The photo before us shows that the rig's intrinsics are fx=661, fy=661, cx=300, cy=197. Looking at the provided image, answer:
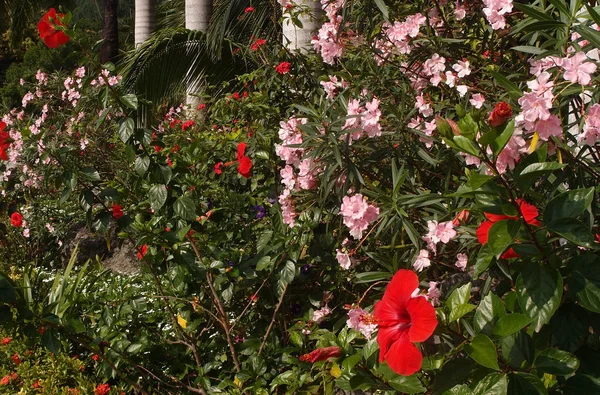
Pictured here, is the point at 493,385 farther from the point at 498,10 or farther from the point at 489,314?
the point at 498,10

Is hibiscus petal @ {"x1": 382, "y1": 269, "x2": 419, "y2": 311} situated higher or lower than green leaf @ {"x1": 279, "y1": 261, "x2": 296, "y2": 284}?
higher

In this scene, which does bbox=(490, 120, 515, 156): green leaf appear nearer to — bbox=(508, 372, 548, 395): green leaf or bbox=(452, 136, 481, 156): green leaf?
bbox=(452, 136, 481, 156): green leaf

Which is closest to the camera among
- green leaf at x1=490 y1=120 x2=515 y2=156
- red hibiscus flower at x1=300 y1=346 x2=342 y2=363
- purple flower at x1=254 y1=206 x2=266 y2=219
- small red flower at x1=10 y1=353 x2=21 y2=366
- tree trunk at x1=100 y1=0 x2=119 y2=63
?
green leaf at x1=490 y1=120 x2=515 y2=156

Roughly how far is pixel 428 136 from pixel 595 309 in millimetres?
917

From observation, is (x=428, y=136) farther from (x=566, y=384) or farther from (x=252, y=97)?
(x=252, y=97)

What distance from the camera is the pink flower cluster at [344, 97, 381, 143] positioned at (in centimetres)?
182

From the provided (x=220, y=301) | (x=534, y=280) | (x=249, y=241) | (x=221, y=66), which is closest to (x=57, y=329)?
(x=220, y=301)

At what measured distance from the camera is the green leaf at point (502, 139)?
39.7 inches

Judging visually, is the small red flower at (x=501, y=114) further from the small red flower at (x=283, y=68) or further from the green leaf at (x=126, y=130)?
the small red flower at (x=283, y=68)

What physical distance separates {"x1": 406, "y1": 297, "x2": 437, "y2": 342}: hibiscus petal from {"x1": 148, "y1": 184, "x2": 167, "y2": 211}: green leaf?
48.6 inches

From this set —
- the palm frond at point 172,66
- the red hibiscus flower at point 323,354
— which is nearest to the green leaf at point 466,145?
the red hibiscus flower at point 323,354

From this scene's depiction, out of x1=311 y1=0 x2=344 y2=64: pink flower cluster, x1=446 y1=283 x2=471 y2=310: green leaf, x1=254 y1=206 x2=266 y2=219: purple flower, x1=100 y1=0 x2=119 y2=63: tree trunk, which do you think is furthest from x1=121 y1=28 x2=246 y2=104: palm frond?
x1=446 y1=283 x2=471 y2=310: green leaf

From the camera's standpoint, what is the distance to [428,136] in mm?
1890

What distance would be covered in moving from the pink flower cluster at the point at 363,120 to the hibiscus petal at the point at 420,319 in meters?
0.78
